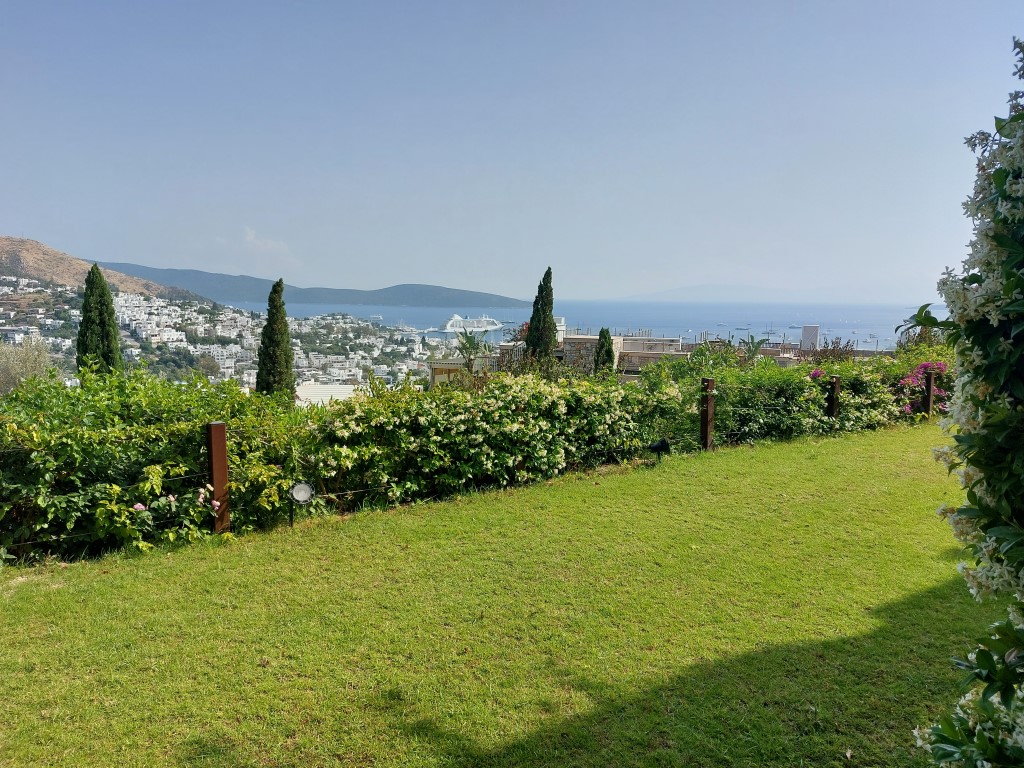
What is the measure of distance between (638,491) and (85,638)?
527 cm

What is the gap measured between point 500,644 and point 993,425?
9.56ft

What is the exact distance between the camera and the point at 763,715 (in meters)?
2.98

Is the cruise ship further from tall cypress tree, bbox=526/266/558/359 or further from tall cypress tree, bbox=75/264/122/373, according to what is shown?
tall cypress tree, bbox=75/264/122/373

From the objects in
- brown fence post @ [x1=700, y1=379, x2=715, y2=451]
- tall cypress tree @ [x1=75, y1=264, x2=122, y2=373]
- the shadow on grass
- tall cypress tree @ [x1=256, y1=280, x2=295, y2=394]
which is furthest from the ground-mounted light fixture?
tall cypress tree @ [x1=75, y1=264, x2=122, y2=373]

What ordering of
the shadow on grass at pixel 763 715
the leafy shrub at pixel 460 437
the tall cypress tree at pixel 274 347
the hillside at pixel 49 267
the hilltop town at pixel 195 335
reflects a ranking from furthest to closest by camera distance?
the hillside at pixel 49 267 < the hilltop town at pixel 195 335 < the tall cypress tree at pixel 274 347 < the leafy shrub at pixel 460 437 < the shadow on grass at pixel 763 715

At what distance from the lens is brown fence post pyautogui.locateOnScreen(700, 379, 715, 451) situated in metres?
8.98

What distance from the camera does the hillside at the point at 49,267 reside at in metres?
52.0

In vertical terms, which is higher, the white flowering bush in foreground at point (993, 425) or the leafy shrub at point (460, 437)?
the white flowering bush in foreground at point (993, 425)

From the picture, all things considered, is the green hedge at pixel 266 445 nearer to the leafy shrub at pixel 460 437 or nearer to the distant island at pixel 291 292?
the leafy shrub at pixel 460 437

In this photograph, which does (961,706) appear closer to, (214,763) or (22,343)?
(214,763)

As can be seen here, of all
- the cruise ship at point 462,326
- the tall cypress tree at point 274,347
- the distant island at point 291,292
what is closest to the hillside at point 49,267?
the distant island at point 291,292

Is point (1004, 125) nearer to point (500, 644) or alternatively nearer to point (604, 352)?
point (500, 644)

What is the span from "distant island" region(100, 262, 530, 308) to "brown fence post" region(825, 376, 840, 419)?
→ 72.0 meters

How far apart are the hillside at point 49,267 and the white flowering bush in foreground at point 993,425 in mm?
61426
